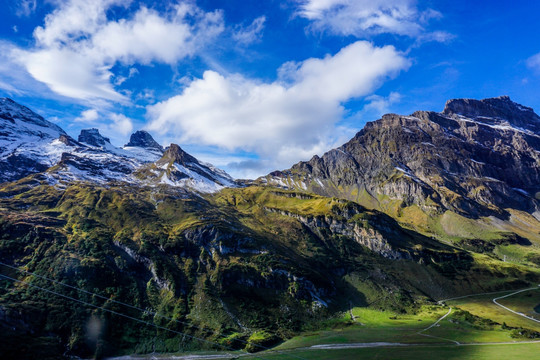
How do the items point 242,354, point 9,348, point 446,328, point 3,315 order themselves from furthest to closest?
point 446,328
point 242,354
point 3,315
point 9,348

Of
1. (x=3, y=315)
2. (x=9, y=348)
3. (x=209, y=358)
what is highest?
(x=3, y=315)

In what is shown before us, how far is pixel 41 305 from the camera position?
15600cm

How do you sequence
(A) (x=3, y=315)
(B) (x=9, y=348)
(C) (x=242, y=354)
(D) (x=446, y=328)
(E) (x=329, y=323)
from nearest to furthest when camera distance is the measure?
(B) (x=9, y=348)
(A) (x=3, y=315)
(C) (x=242, y=354)
(D) (x=446, y=328)
(E) (x=329, y=323)

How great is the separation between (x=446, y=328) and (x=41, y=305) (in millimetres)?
214568

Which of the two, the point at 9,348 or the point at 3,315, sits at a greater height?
the point at 3,315

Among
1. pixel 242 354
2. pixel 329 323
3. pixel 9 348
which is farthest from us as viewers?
pixel 329 323

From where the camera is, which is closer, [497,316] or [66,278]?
[66,278]

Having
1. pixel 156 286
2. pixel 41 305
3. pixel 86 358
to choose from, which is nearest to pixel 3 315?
pixel 41 305

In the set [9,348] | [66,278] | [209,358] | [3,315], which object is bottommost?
[209,358]

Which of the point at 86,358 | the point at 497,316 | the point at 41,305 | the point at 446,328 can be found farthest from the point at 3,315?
the point at 497,316

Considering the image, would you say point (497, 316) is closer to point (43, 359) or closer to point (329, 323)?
point (329, 323)

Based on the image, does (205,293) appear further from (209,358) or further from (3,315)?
(3,315)

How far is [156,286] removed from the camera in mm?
197375

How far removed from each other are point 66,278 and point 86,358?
53854 millimetres
